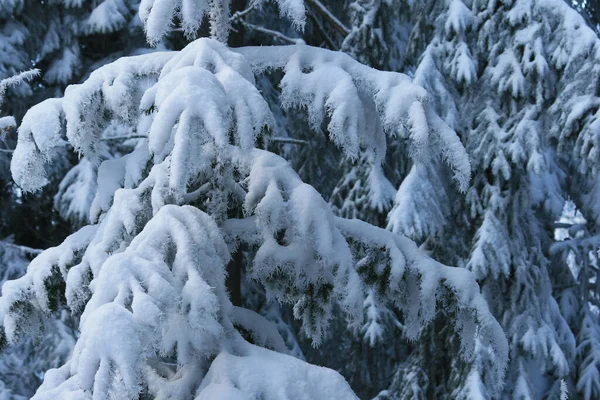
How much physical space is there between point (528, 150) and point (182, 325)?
192 inches

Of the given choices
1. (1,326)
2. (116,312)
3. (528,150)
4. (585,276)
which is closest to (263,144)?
(116,312)

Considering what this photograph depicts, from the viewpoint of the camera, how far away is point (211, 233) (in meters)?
2.65

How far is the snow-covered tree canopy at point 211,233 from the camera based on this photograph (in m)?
2.26

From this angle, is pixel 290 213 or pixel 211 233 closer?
pixel 211 233

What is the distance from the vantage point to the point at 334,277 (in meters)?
2.87

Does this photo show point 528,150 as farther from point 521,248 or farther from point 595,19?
point 595,19

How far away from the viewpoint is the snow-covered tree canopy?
7.41 feet

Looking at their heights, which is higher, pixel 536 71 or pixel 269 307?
pixel 536 71

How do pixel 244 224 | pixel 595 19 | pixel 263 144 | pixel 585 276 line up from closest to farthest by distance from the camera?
1. pixel 263 144
2. pixel 244 224
3. pixel 585 276
4. pixel 595 19

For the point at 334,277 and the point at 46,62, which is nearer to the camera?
the point at 334,277

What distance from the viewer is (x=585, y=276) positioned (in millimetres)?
8328

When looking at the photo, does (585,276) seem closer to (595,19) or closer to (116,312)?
(595,19)

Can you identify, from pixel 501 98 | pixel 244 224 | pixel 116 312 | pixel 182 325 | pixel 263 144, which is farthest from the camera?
pixel 501 98

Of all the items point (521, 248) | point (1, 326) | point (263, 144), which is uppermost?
point (263, 144)
